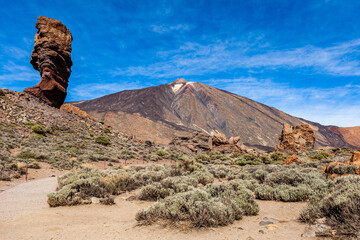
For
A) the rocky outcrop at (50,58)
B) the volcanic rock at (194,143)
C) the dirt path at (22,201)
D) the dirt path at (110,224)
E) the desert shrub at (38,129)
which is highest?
the rocky outcrop at (50,58)

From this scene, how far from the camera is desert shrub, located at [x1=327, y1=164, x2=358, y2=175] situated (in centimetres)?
792

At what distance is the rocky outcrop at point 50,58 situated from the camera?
32.1 meters

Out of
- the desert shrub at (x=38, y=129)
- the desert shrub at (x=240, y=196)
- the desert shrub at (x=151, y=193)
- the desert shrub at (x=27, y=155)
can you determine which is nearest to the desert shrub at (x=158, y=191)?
the desert shrub at (x=151, y=193)

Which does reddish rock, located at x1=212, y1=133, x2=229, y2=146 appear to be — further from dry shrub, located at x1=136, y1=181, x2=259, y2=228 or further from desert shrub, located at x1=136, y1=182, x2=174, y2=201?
dry shrub, located at x1=136, y1=181, x2=259, y2=228

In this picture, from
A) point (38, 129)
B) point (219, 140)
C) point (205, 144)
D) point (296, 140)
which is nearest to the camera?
point (38, 129)

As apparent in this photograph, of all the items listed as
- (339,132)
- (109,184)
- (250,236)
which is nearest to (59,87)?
(109,184)

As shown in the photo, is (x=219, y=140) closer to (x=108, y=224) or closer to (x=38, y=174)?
(x=38, y=174)

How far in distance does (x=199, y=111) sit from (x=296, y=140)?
359 ft

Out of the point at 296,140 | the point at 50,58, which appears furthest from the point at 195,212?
the point at 50,58

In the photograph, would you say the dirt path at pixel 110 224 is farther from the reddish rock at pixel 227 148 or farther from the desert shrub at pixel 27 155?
the reddish rock at pixel 227 148

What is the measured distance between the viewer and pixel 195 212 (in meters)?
4.48

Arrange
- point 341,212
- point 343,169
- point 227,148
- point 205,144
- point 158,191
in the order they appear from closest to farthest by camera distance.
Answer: point 341,212 → point 158,191 → point 343,169 → point 227,148 → point 205,144

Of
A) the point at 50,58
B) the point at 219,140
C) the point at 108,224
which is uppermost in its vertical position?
the point at 50,58

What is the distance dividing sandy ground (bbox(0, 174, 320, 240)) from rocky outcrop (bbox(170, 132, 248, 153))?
30856 millimetres
